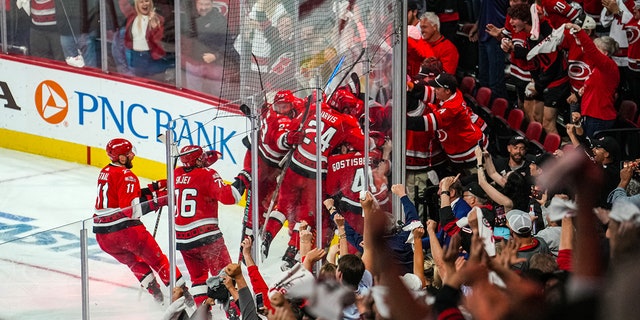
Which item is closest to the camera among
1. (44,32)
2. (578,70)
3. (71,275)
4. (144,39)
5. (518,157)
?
(71,275)

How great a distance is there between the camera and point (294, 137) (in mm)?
6973

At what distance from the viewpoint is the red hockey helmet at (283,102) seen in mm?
6824

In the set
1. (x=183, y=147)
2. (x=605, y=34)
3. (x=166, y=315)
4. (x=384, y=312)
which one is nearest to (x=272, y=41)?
(x=183, y=147)

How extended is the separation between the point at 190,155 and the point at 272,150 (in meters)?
0.63

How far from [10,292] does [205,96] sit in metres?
3.80

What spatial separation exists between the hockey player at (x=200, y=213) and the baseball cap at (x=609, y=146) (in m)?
2.22

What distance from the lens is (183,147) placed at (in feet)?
20.2

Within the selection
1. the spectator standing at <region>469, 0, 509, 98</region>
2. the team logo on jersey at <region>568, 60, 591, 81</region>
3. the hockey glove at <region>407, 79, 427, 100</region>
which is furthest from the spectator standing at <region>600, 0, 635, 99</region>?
the hockey glove at <region>407, 79, 427, 100</region>

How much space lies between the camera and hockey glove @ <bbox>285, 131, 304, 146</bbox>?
6883 mm

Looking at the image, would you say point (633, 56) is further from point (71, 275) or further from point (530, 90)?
point (71, 275)

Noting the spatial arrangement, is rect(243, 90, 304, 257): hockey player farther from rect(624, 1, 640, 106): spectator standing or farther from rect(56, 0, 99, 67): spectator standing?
rect(56, 0, 99, 67): spectator standing

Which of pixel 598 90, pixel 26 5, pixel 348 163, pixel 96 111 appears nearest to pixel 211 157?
pixel 348 163

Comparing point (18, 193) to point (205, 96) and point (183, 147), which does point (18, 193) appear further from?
point (183, 147)

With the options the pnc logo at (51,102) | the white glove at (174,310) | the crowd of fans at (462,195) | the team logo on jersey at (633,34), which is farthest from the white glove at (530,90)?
the white glove at (174,310)
